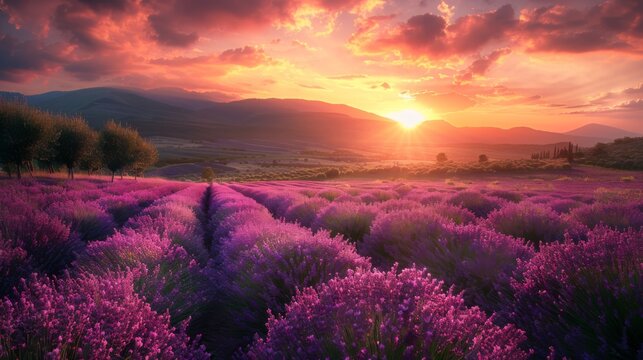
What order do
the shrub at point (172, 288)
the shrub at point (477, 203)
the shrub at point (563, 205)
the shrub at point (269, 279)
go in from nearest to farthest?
1. the shrub at point (172, 288)
2. the shrub at point (269, 279)
3. the shrub at point (563, 205)
4. the shrub at point (477, 203)

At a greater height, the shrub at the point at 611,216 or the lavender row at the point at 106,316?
the shrub at the point at 611,216

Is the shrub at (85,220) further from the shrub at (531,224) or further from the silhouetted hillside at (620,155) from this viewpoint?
the silhouetted hillside at (620,155)

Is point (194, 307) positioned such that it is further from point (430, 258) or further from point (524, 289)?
point (524, 289)

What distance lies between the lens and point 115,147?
1687 inches

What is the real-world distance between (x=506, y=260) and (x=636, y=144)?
3061 inches

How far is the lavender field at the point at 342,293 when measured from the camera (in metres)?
1.91

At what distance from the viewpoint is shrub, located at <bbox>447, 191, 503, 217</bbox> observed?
892 cm

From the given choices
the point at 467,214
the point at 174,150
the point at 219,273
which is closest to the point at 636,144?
the point at 467,214

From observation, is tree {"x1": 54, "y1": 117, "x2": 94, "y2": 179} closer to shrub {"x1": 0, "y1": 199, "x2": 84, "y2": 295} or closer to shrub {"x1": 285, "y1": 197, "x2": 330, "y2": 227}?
shrub {"x1": 285, "y1": 197, "x2": 330, "y2": 227}

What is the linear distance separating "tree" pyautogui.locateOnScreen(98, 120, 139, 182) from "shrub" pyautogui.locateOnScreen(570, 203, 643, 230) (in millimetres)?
47291

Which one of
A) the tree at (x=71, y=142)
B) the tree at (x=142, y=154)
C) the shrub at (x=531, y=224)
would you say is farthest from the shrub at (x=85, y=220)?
the tree at (x=142, y=154)

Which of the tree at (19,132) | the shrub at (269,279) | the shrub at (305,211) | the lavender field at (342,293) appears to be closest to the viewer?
the lavender field at (342,293)

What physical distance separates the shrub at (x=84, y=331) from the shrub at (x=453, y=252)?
8.58 ft

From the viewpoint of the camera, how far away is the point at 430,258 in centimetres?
409
